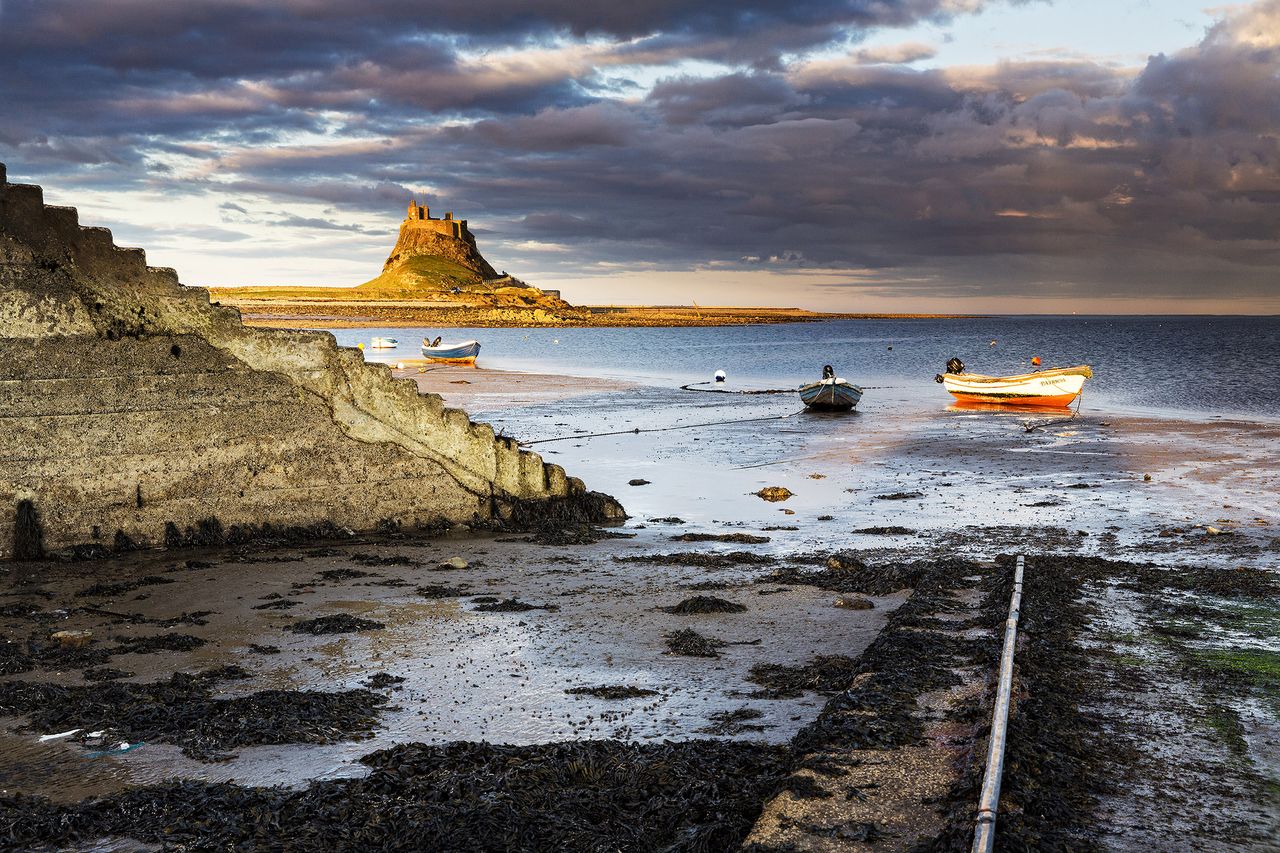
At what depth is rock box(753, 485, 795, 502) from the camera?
18.1 m

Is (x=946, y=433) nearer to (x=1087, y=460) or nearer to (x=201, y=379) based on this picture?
(x=1087, y=460)

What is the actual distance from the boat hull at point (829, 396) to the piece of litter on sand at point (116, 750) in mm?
31179

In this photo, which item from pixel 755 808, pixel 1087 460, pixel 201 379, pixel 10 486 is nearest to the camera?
pixel 755 808

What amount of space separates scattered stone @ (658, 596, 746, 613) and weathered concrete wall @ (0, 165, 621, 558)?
198 inches

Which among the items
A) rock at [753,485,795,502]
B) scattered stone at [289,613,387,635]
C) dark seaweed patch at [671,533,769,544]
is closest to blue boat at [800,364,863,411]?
rock at [753,485,795,502]

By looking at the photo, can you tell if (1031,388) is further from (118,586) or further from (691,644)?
(118,586)

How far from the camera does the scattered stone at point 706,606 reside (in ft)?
34.2

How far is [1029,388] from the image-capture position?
3812 centimetres

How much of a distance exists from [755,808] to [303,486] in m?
9.24

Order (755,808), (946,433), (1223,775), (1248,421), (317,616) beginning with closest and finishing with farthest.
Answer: (755,808) → (1223,775) → (317,616) → (946,433) → (1248,421)

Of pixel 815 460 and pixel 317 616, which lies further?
pixel 815 460

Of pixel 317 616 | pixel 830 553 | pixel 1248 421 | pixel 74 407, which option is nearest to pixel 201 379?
pixel 74 407

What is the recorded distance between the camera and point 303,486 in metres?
13.4

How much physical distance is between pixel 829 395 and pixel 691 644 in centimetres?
2821
